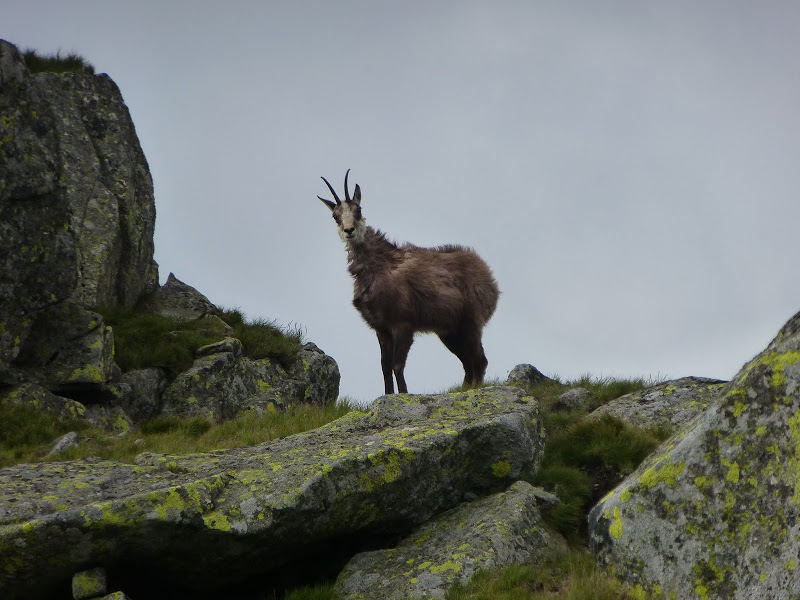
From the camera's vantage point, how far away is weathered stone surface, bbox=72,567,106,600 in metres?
7.52

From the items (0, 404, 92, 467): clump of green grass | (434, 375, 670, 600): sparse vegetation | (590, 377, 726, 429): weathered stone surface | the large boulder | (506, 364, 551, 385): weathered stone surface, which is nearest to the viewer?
(434, 375, 670, 600): sparse vegetation

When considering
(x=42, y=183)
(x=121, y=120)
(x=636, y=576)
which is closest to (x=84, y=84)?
(x=121, y=120)

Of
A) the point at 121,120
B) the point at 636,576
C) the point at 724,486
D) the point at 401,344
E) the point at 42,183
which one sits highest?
the point at 121,120

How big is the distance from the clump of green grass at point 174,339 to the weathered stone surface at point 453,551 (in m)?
8.59

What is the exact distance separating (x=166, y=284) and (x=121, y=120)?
416 cm

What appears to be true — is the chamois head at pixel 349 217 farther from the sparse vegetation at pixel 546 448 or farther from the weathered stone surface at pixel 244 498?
the weathered stone surface at pixel 244 498

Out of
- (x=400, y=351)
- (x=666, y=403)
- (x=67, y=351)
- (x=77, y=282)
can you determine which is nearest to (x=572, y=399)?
(x=666, y=403)

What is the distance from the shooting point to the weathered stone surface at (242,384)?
1541 cm

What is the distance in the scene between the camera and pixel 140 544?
303 inches

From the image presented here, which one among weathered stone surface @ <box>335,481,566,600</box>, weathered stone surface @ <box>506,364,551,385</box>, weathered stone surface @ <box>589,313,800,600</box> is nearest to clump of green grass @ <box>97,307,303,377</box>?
weathered stone surface @ <box>506,364,551,385</box>

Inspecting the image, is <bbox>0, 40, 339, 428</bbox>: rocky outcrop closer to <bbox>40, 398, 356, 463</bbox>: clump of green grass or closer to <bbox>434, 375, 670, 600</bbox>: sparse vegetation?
<bbox>40, 398, 356, 463</bbox>: clump of green grass

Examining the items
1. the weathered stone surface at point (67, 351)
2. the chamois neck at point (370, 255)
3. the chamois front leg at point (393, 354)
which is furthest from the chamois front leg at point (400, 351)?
the weathered stone surface at point (67, 351)

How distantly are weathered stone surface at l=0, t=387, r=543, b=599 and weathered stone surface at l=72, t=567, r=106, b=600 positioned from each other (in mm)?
101

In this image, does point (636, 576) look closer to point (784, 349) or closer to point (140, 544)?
point (784, 349)
